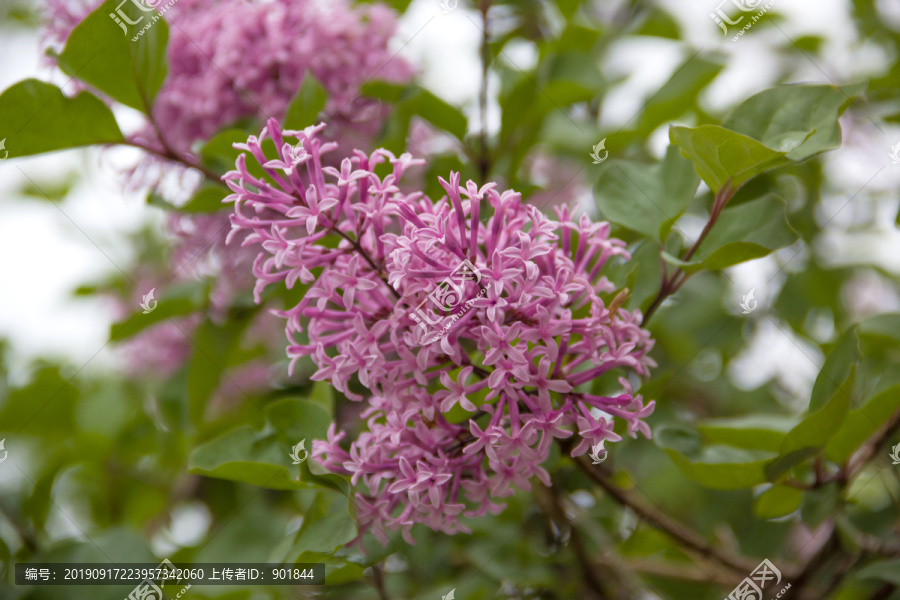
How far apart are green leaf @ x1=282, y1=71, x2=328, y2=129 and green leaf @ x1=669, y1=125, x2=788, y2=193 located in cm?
68

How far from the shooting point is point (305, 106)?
1.36 metres

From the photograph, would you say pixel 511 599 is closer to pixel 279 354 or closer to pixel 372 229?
pixel 279 354

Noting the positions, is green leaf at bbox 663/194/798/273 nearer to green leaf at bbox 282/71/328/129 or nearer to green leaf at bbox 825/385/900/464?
green leaf at bbox 825/385/900/464

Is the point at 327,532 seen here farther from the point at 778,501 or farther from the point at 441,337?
the point at 778,501

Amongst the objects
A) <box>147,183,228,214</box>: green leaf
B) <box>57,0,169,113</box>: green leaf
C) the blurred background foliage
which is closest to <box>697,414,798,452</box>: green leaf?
the blurred background foliage

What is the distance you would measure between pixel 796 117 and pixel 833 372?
19.3 inches

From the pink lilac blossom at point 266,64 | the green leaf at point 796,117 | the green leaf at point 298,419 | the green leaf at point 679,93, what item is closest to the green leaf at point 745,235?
the green leaf at point 796,117

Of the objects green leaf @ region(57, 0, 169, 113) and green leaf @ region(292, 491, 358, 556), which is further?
green leaf @ region(57, 0, 169, 113)

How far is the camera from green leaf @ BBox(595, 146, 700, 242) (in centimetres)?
132

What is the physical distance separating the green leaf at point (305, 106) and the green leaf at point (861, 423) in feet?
3.94

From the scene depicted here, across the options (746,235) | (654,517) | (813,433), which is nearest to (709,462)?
(813,433)

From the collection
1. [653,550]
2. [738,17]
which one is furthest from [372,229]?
[738,17]

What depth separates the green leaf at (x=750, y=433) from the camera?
4.58ft

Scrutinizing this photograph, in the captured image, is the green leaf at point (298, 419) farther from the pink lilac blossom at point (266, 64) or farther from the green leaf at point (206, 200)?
the pink lilac blossom at point (266, 64)
